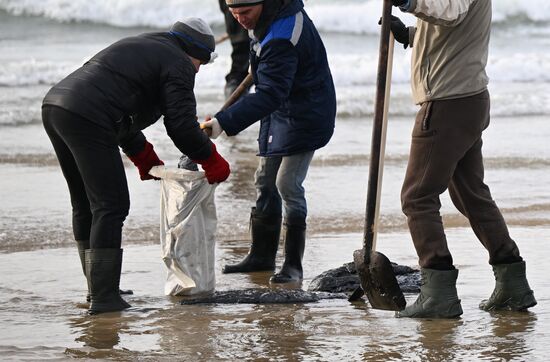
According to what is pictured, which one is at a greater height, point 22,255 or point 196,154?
point 196,154

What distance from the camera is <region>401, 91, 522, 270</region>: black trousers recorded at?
18.1 ft

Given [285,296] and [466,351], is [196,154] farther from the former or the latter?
[466,351]

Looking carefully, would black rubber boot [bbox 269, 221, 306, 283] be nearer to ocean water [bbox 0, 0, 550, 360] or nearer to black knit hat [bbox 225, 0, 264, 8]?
ocean water [bbox 0, 0, 550, 360]

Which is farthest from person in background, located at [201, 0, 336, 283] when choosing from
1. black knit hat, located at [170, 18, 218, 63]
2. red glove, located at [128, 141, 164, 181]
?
red glove, located at [128, 141, 164, 181]

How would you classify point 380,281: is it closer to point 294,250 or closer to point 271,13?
point 294,250

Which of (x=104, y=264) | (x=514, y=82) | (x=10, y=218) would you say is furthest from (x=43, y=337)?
Answer: (x=514, y=82)

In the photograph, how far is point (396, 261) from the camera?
7414mm

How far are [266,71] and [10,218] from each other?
3299mm

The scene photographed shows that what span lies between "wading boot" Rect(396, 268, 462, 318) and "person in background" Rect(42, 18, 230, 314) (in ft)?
3.94

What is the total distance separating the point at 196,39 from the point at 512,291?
1.94 m

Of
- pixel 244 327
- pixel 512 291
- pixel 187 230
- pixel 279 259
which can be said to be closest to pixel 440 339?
pixel 512 291

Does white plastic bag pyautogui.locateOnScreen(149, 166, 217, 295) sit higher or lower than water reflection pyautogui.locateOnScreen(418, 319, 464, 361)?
higher

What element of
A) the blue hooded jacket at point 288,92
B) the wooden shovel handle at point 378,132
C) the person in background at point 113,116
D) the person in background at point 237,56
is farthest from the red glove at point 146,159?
the person in background at point 237,56

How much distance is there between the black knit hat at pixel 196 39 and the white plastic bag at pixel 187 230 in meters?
0.59
